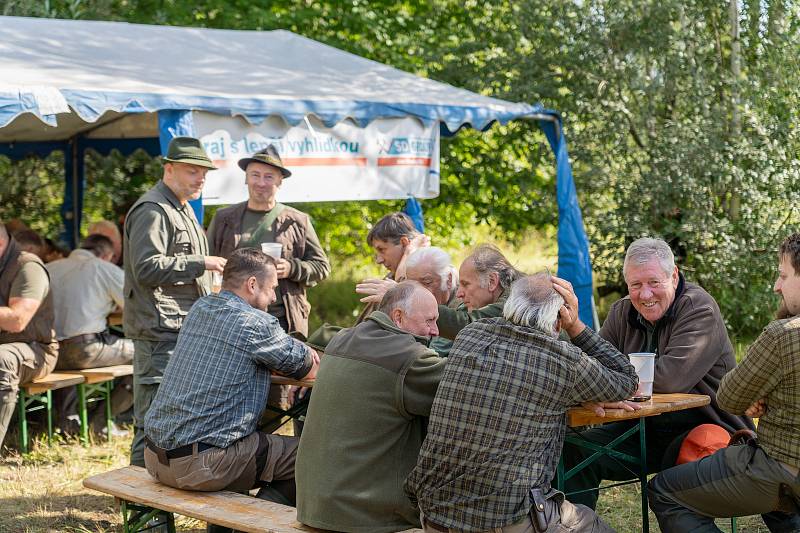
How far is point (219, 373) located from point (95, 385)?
299 centimetres

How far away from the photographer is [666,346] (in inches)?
168

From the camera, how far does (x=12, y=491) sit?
5.72 metres

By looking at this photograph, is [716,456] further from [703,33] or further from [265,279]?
[703,33]

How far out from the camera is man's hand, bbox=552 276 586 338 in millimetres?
3525

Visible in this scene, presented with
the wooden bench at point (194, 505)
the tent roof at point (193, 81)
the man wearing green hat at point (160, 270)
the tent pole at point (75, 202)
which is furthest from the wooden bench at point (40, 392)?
the tent pole at point (75, 202)

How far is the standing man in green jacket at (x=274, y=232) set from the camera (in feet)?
19.8

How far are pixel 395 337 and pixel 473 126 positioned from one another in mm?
4759

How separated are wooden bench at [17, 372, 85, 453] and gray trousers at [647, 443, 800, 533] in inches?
153

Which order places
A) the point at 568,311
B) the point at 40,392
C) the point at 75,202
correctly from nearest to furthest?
the point at 568,311 → the point at 40,392 → the point at 75,202

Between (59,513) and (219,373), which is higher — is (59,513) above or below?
below

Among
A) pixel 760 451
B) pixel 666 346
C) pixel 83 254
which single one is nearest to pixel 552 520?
pixel 760 451

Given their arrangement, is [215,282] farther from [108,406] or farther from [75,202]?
[75,202]

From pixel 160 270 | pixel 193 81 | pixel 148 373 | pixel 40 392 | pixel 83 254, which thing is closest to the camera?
pixel 160 270

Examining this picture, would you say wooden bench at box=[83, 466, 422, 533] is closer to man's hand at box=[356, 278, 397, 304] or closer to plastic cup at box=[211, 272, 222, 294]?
man's hand at box=[356, 278, 397, 304]
